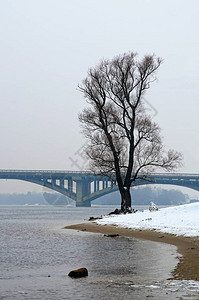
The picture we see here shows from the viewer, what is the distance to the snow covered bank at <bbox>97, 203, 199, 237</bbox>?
904 inches

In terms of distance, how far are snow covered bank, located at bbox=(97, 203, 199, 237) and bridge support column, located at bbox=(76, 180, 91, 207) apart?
90.8 meters

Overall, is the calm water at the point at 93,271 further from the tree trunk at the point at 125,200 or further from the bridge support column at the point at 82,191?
the bridge support column at the point at 82,191

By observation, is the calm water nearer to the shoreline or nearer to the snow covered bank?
the shoreline

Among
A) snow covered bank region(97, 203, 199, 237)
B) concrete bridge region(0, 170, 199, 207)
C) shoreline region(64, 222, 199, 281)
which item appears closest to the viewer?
shoreline region(64, 222, 199, 281)

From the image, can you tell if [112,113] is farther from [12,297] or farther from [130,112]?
[12,297]

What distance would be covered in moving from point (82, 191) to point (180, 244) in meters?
107

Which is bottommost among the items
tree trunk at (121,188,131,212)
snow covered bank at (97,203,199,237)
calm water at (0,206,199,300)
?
calm water at (0,206,199,300)

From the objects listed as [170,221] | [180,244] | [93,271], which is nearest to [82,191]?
[170,221]

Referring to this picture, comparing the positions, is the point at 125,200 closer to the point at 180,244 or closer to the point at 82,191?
the point at 180,244

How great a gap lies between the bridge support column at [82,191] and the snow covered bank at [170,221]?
9077 centimetres

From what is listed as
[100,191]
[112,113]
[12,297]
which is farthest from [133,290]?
[100,191]

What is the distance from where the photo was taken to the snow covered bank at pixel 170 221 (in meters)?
23.0

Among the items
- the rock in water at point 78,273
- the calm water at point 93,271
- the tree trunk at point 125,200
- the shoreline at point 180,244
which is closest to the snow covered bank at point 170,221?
the shoreline at point 180,244

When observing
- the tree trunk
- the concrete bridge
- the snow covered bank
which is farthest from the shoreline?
the concrete bridge
